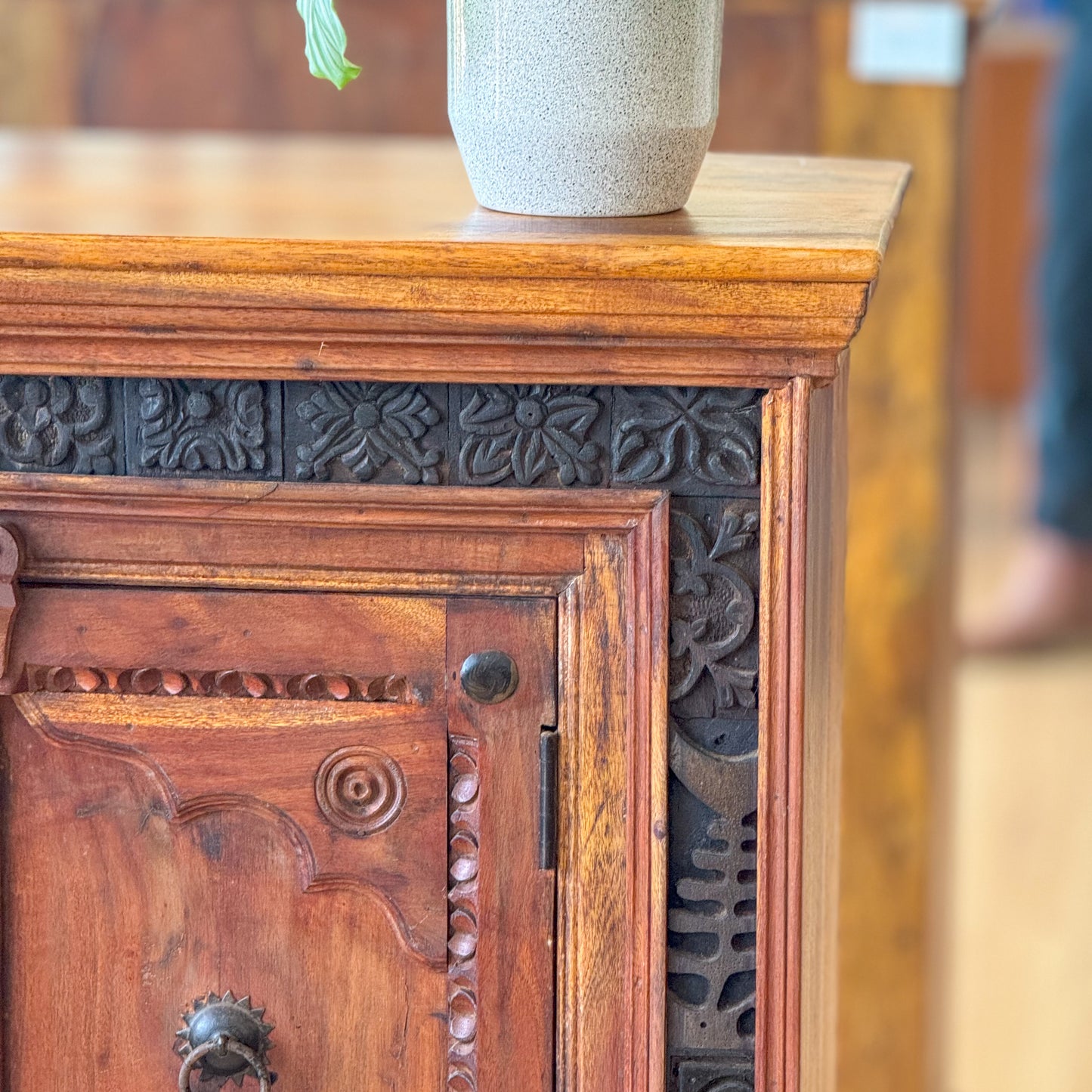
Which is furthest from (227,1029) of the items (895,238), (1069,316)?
(1069,316)

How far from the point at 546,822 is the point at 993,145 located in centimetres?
424

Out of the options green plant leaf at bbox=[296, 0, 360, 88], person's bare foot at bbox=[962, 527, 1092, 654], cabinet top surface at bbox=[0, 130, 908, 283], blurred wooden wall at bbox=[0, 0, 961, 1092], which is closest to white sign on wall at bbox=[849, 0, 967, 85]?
blurred wooden wall at bbox=[0, 0, 961, 1092]

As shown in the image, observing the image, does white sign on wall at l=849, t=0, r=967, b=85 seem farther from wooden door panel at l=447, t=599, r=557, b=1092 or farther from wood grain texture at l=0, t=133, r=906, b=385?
wooden door panel at l=447, t=599, r=557, b=1092

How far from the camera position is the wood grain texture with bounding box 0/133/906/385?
539 millimetres

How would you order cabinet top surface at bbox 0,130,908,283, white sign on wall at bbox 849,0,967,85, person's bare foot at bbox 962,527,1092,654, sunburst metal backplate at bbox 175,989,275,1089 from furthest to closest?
person's bare foot at bbox 962,527,1092,654 → white sign on wall at bbox 849,0,967,85 → sunburst metal backplate at bbox 175,989,275,1089 → cabinet top surface at bbox 0,130,908,283

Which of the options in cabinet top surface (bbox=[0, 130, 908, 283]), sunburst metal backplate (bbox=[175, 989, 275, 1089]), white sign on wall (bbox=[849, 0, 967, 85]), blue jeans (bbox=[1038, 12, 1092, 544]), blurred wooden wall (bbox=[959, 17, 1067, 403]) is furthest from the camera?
blurred wooden wall (bbox=[959, 17, 1067, 403])

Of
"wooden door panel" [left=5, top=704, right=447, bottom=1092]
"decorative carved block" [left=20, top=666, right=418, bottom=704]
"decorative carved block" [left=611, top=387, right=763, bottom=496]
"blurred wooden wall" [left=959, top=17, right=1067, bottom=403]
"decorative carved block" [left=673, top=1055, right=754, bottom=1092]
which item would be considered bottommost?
"decorative carved block" [left=673, top=1055, right=754, bottom=1092]

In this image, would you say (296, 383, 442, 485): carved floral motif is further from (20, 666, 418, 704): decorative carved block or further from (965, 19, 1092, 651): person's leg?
(965, 19, 1092, 651): person's leg

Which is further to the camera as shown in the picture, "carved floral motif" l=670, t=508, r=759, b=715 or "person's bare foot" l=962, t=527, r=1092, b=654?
"person's bare foot" l=962, t=527, r=1092, b=654

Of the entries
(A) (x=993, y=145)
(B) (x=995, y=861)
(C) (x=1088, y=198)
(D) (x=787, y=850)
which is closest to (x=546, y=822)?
(D) (x=787, y=850)

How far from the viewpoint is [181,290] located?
0.55 meters

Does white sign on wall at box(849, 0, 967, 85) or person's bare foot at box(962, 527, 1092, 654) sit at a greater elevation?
white sign on wall at box(849, 0, 967, 85)

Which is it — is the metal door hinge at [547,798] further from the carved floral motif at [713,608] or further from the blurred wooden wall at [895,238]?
the blurred wooden wall at [895,238]

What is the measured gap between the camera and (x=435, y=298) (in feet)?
1.80
